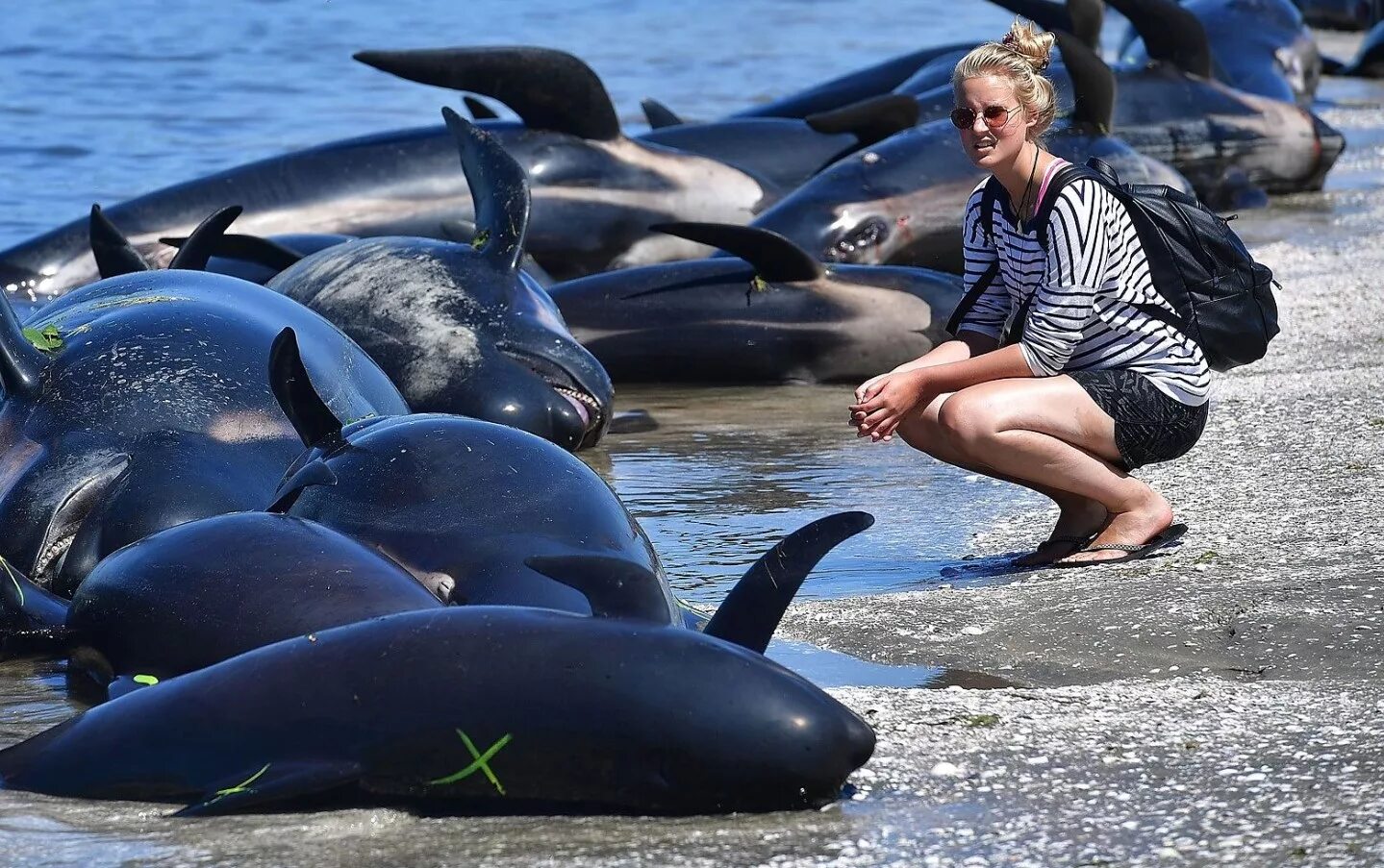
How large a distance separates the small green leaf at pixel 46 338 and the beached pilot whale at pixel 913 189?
5.34 meters

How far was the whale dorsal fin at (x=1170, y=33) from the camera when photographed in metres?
13.2

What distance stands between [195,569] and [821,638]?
140 centimetres

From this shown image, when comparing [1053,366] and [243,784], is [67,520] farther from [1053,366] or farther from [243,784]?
[1053,366]

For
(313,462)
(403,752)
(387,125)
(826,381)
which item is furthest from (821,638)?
(387,125)

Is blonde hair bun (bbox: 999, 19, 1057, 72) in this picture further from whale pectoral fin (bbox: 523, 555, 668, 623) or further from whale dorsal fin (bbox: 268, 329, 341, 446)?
whale pectoral fin (bbox: 523, 555, 668, 623)

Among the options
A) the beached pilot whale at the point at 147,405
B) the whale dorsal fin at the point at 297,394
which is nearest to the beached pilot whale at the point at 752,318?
the beached pilot whale at the point at 147,405

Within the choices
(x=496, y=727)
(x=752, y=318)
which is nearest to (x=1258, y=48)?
(x=752, y=318)

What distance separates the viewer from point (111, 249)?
7.84 meters

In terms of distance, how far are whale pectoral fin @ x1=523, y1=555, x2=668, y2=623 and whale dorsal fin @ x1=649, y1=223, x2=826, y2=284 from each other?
5206 mm

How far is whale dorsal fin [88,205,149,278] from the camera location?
779 cm

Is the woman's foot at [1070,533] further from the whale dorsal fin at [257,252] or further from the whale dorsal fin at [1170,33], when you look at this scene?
the whale dorsal fin at [1170,33]

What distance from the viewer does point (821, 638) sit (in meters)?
4.64

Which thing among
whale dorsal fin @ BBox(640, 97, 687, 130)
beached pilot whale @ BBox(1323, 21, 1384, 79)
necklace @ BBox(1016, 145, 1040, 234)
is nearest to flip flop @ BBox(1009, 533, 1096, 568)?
necklace @ BBox(1016, 145, 1040, 234)

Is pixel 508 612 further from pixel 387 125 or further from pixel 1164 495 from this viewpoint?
pixel 387 125
